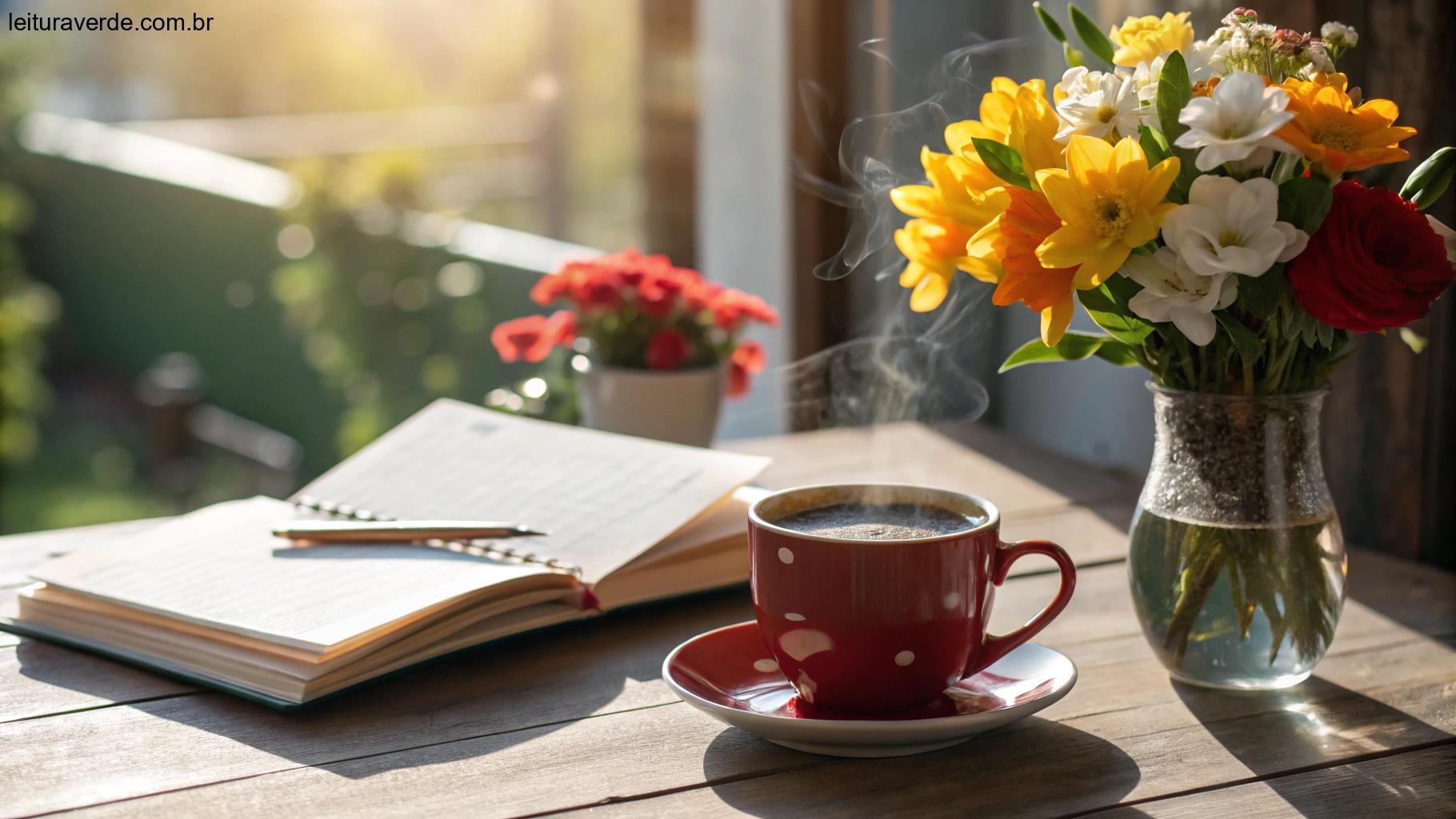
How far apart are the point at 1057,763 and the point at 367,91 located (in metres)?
9.91

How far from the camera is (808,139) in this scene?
7.41ft

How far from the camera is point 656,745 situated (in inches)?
28.7

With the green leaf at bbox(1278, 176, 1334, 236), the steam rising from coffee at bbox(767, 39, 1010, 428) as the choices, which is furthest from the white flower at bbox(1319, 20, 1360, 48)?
the steam rising from coffee at bbox(767, 39, 1010, 428)

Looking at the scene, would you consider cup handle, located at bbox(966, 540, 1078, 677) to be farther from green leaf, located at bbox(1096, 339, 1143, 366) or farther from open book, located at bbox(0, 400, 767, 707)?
open book, located at bbox(0, 400, 767, 707)

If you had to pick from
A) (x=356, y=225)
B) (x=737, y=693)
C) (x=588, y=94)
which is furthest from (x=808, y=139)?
(x=588, y=94)

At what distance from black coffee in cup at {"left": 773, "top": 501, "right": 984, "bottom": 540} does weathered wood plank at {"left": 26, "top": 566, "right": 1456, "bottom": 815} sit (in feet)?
0.42

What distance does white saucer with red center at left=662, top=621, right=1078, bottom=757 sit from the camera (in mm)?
674

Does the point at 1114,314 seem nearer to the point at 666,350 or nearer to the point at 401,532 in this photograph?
the point at 401,532

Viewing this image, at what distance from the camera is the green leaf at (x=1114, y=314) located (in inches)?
29.0

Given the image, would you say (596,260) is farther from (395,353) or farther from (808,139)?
(395,353)

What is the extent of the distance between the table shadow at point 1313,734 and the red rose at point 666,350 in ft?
2.19

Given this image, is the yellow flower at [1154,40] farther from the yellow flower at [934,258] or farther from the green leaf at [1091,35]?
the yellow flower at [934,258]

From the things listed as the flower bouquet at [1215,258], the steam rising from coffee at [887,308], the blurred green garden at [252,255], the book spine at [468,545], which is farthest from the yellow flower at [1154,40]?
the blurred green garden at [252,255]

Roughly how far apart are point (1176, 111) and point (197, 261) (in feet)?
17.0
